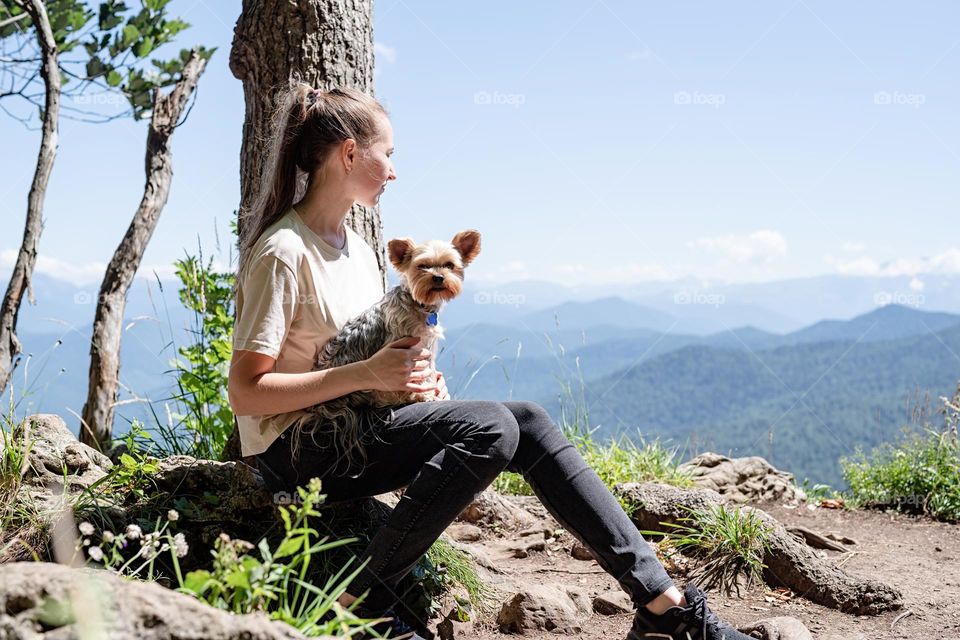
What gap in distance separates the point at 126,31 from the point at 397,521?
542cm

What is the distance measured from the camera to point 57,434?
3604mm

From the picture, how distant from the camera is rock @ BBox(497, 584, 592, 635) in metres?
3.28

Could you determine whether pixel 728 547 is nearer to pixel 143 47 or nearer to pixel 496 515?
pixel 496 515

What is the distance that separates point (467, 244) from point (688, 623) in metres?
1.48

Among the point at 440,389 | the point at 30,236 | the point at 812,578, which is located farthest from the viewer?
the point at 30,236

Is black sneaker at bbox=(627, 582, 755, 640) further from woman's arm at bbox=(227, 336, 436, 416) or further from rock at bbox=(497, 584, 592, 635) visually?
woman's arm at bbox=(227, 336, 436, 416)

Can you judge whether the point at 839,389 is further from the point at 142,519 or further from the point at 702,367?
the point at 142,519

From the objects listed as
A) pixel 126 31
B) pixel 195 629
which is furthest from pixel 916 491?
pixel 126 31

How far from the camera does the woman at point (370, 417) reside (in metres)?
2.63

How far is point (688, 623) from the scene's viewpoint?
266 cm

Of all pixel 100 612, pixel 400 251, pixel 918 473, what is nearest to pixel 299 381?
pixel 400 251

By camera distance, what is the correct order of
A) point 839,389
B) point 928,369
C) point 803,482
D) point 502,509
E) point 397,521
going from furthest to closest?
point 839,389 < point 928,369 < point 803,482 < point 502,509 < point 397,521

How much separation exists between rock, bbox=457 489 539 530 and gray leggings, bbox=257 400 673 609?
67.4 inches

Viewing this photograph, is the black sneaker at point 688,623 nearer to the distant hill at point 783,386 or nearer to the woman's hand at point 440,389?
the woman's hand at point 440,389
